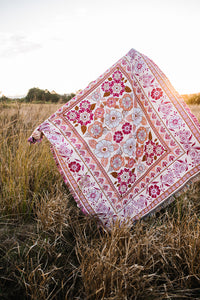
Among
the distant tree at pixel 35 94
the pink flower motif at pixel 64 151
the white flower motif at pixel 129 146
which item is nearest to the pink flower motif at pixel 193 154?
the white flower motif at pixel 129 146

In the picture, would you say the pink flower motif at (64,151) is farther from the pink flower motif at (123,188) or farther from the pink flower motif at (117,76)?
the pink flower motif at (117,76)

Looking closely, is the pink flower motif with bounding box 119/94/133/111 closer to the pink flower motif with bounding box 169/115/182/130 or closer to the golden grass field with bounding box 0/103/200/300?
the pink flower motif with bounding box 169/115/182/130

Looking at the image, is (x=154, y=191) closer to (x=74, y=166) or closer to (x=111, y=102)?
(x=74, y=166)

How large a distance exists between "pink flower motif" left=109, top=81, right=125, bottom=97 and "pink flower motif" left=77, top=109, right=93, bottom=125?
0.27 metres

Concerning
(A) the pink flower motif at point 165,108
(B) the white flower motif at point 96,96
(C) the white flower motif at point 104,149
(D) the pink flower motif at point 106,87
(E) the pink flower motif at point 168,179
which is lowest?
(E) the pink flower motif at point 168,179

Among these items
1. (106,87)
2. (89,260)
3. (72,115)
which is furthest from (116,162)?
(89,260)

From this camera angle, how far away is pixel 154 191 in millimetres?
1770

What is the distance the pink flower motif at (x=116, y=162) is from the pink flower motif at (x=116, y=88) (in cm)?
53

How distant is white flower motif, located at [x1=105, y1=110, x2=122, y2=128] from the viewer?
1.88 metres

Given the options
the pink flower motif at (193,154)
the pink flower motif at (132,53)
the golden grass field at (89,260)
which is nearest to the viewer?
→ the golden grass field at (89,260)

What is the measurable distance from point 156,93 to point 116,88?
0.34 meters

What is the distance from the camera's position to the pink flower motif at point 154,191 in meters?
1.76

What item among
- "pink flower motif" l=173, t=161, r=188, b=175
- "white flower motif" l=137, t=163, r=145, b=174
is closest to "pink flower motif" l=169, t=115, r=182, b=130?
"pink flower motif" l=173, t=161, r=188, b=175

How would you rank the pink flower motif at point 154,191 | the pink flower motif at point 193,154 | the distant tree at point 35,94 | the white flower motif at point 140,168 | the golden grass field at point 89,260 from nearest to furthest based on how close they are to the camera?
the golden grass field at point 89,260 → the pink flower motif at point 193,154 → the pink flower motif at point 154,191 → the white flower motif at point 140,168 → the distant tree at point 35,94
